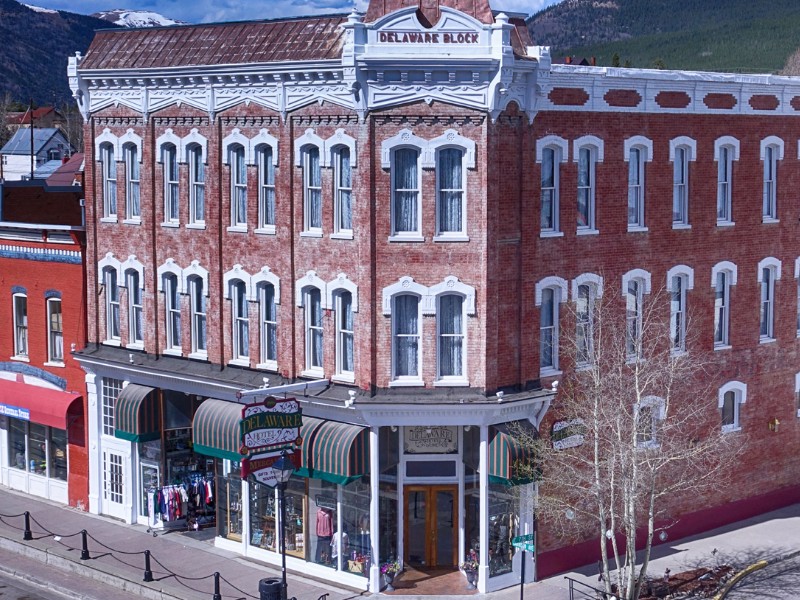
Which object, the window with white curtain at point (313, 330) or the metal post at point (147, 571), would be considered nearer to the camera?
the metal post at point (147, 571)

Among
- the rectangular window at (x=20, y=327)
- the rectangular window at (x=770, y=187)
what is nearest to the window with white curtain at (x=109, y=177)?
the rectangular window at (x=20, y=327)

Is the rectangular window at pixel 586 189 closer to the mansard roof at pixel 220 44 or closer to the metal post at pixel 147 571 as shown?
the mansard roof at pixel 220 44

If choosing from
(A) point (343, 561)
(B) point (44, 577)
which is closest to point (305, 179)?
(A) point (343, 561)

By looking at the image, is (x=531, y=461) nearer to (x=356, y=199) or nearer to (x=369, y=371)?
(x=369, y=371)

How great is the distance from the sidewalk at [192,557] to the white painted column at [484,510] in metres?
0.42

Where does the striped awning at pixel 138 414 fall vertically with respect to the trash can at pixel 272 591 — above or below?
above

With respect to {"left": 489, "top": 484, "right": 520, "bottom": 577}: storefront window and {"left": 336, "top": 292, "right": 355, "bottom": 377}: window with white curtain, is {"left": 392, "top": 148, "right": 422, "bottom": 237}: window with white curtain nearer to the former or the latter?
{"left": 336, "top": 292, "right": 355, "bottom": 377}: window with white curtain

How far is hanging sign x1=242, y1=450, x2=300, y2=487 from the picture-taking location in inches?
1086

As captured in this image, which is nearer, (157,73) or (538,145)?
(538,145)

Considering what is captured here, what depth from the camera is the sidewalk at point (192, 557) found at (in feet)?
97.5

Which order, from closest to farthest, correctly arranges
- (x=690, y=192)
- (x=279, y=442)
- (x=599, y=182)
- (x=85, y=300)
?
(x=279, y=442) → (x=599, y=182) → (x=690, y=192) → (x=85, y=300)

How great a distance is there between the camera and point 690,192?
109 feet

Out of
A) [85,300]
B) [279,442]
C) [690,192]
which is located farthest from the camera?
[85,300]

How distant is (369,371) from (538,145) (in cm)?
617
